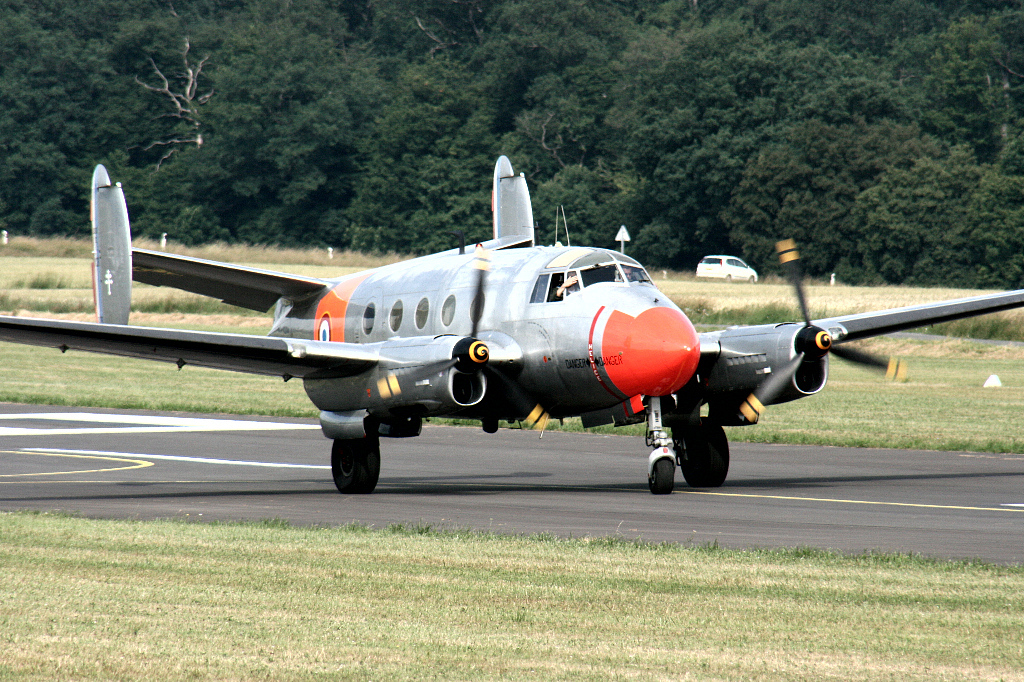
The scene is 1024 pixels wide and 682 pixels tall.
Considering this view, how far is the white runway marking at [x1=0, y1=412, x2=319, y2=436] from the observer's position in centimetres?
2930

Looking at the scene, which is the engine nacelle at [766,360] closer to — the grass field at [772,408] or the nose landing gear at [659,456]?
the nose landing gear at [659,456]

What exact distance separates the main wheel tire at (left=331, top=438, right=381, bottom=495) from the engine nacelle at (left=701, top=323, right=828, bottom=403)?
5.15 metres

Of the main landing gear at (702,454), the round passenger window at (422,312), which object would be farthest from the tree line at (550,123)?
the round passenger window at (422,312)

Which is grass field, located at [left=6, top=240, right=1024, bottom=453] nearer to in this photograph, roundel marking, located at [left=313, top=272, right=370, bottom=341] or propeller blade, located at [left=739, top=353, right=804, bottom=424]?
propeller blade, located at [left=739, top=353, right=804, bottom=424]

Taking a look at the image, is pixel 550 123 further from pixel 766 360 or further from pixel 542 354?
pixel 542 354

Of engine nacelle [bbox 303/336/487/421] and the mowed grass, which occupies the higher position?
engine nacelle [bbox 303/336/487/421]

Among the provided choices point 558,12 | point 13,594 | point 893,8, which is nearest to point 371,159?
point 558,12

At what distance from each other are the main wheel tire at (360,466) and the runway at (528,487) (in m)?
0.37

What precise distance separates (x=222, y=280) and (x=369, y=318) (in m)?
2.68

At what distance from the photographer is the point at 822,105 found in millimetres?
97250

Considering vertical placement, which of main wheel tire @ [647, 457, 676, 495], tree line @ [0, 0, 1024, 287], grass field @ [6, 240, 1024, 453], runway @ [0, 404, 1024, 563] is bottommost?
runway @ [0, 404, 1024, 563]

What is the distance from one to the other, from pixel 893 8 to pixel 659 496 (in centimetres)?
11985

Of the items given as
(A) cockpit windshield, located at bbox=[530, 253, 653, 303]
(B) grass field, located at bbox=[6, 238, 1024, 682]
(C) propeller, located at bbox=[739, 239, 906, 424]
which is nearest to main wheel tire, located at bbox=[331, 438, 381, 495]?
(A) cockpit windshield, located at bbox=[530, 253, 653, 303]

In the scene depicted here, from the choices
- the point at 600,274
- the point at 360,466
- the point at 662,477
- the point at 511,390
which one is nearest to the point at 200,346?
the point at 360,466
